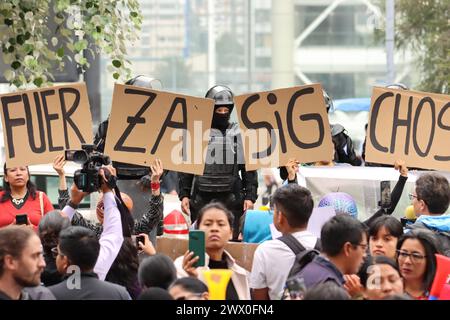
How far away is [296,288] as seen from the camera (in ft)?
19.8

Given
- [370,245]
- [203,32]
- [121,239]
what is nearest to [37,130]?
[121,239]

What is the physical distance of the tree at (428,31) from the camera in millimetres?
21625

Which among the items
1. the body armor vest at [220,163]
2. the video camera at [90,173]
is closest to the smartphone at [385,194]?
the body armor vest at [220,163]

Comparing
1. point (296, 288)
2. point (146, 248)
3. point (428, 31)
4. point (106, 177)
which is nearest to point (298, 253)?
point (296, 288)

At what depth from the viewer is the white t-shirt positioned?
6.96 meters

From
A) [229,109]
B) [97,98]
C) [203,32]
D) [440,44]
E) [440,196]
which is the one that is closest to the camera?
[440,196]

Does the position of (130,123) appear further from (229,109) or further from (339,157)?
(339,157)

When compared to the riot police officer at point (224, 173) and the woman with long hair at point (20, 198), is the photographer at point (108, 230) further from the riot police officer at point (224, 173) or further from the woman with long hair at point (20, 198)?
the riot police officer at point (224, 173)

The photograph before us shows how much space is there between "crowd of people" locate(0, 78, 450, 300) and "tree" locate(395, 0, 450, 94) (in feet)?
41.8

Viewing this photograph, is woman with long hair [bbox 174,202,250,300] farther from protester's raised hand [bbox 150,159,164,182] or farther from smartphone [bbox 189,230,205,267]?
protester's raised hand [bbox 150,159,164,182]

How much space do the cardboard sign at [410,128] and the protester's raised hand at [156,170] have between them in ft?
5.12

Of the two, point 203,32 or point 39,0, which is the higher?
point 39,0

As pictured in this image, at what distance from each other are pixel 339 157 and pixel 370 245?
11.1 ft

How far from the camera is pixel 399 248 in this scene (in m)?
7.23
